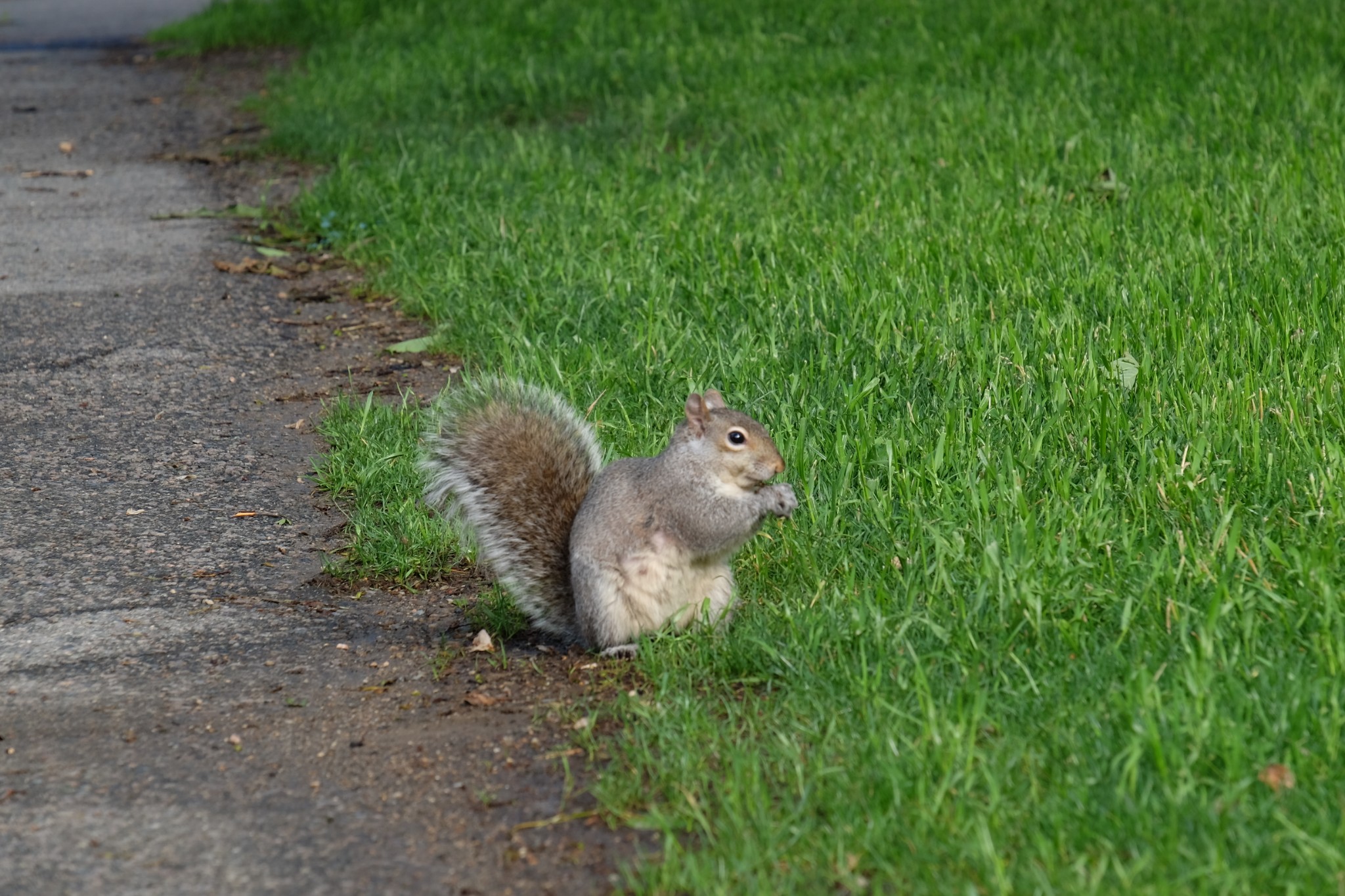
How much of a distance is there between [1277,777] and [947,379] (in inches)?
69.0

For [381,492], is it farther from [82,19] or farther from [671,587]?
[82,19]

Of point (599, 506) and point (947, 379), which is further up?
point (599, 506)

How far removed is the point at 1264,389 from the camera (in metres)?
3.35

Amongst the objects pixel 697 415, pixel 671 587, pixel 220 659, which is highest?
pixel 697 415

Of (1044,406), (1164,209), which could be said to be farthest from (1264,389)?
(1164,209)

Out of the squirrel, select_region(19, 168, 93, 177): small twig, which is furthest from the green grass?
select_region(19, 168, 93, 177): small twig

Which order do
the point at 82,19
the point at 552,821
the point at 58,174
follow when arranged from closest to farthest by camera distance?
the point at 552,821, the point at 58,174, the point at 82,19

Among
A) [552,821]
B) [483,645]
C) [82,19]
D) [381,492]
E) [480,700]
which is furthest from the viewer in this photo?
[82,19]

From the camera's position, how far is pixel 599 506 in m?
2.78

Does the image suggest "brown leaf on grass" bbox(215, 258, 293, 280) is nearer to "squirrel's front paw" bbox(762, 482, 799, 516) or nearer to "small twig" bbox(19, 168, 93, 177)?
"small twig" bbox(19, 168, 93, 177)

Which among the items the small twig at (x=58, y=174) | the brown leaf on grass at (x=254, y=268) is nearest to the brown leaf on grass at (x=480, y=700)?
the brown leaf on grass at (x=254, y=268)

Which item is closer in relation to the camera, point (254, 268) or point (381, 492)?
point (381, 492)

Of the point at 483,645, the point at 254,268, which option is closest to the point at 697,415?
the point at 483,645

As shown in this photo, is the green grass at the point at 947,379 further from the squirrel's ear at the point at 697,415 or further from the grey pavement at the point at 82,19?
the grey pavement at the point at 82,19
